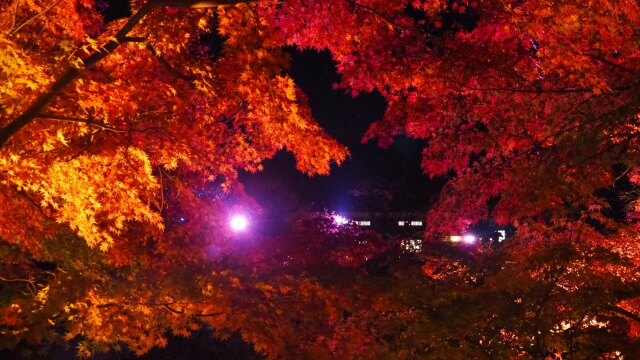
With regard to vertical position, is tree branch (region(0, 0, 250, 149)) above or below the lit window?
above

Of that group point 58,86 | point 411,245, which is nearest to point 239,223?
point 411,245

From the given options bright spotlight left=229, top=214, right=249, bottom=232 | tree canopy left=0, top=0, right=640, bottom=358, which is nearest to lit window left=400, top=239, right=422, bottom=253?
tree canopy left=0, top=0, right=640, bottom=358

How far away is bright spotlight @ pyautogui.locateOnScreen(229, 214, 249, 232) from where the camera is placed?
12.2m

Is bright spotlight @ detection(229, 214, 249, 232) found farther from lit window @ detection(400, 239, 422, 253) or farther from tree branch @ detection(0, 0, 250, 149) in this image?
tree branch @ detection(0, 0, 250, 149)

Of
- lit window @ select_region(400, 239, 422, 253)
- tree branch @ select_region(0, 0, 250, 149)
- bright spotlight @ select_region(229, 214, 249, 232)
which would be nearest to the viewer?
tree branch @ select_region(0, 0, 250, 149)

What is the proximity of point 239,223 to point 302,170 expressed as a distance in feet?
16.5

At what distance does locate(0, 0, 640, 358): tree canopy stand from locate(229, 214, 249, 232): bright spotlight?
678mm

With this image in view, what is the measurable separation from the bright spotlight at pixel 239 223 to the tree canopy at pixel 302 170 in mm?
678

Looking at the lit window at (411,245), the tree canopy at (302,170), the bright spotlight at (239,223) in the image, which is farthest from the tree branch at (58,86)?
the lit window at (411,245)

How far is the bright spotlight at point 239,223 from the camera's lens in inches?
479

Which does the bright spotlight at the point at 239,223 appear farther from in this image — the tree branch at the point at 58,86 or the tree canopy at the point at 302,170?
the tree branch at the point at 58,86

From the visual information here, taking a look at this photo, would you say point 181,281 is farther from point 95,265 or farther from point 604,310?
point 604,310

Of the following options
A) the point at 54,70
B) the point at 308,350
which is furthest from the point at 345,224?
the point at 54,70

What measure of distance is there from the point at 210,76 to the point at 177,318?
4.43 meters
